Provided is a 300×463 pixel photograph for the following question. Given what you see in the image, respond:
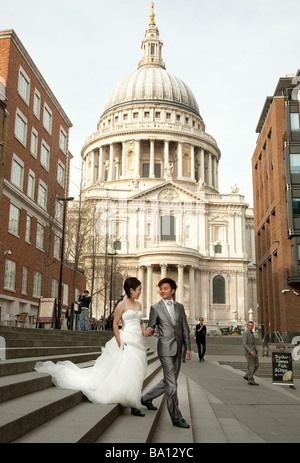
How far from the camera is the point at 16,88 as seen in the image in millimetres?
27609

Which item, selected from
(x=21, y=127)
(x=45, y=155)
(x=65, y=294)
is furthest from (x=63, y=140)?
(x=65, y=294)

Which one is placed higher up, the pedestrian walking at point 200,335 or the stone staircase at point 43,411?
the pedestrian walking at point 200,335

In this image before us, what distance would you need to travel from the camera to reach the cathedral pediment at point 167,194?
73.9m

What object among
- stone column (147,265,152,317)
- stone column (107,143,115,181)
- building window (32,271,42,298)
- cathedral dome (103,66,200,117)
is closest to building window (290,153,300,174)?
building window (32,271,42,298)

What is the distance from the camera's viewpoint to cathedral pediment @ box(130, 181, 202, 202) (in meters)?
73.9

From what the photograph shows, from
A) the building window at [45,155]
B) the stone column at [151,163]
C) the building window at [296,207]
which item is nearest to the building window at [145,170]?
the stone column at [151,163]

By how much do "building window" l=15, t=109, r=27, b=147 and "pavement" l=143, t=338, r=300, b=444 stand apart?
18.8 meters

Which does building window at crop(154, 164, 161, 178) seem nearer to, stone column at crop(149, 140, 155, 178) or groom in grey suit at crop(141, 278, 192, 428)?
stone column at crop(149, 140, 155, 178)

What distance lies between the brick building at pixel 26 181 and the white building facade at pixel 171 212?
21273 millimetres

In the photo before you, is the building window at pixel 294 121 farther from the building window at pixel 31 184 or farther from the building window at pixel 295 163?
the building window at pixel 31 184

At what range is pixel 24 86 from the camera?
29.2 m
